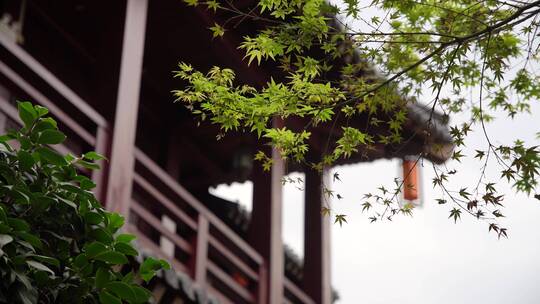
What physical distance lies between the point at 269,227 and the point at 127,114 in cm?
222

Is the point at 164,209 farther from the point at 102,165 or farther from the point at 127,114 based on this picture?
the point at 102,165

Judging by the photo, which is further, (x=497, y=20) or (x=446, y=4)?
(x=446, y=4)

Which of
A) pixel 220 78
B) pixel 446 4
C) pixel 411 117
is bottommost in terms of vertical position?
pixel 220 78

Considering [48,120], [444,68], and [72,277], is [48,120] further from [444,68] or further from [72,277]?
[444,68]

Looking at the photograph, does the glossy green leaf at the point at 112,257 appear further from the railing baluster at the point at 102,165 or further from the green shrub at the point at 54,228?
the railing baluster at the point at 102,165

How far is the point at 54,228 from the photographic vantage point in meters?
2.78

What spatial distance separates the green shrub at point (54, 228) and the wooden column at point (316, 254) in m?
4.98

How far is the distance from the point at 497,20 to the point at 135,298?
5.73 feet

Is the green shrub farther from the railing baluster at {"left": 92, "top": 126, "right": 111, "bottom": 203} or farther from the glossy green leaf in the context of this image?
the railing baluster at {"left": 92, "top": 126, "right": 111, "bottom": 203}

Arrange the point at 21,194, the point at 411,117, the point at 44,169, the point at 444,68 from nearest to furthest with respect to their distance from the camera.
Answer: the point at 21,194 → the point at 44,169 → the point at 444,68 → the point at 411,117

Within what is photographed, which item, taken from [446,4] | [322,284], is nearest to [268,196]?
[322,284]

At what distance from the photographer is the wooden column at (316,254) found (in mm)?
7734

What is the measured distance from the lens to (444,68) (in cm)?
322

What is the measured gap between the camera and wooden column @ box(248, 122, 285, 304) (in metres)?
6.60
